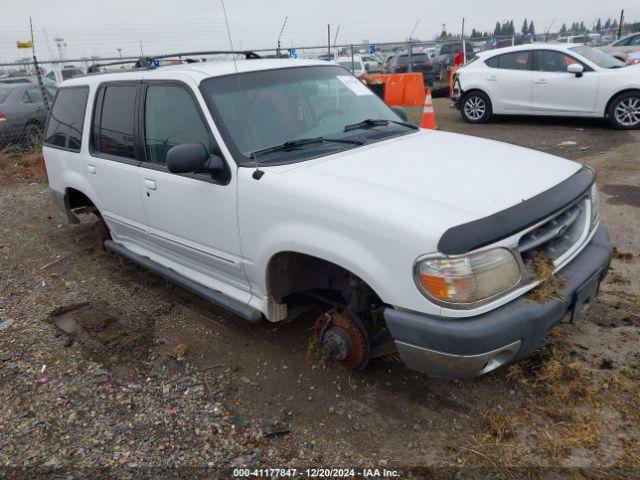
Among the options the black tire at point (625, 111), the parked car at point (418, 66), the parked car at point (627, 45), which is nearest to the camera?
the black tire at point (625, 111)

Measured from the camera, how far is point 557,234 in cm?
274

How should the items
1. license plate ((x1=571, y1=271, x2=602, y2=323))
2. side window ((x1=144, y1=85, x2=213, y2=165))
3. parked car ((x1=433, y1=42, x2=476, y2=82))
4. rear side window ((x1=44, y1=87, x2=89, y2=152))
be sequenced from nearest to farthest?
license plate ((x1=571, y1=271, x2=602, y2=323))
side window ((x1=144, y1=85, x2=213, y2=165))
rear side window ((x1=44, y1=87, x2=89, y2=152))
parked car ((x1=433, y1=42, x2=476, y2=82))

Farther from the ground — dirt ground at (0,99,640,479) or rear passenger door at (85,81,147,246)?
rear passenger door at (85,81,147,246)

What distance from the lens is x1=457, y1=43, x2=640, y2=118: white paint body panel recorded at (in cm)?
938

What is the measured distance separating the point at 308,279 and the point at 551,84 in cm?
871

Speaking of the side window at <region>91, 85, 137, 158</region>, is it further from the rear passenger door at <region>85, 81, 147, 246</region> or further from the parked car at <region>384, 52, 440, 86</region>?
the parked car at <region>384, 52, 440, 86</region>

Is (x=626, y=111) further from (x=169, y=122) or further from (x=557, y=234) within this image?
(x=169, y=122)

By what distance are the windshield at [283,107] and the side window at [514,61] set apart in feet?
25.1

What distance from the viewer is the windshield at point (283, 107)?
329 centimetres

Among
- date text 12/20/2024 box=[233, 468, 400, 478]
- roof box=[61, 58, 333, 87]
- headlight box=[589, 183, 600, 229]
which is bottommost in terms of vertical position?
date text 12/20/2024 box=[233, 468, 400, 478]

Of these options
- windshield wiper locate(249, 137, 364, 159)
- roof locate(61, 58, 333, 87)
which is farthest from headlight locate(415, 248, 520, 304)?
roof locate(61, 58, 333, 87)

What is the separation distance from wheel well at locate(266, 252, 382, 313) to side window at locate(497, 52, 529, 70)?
29.2 feet

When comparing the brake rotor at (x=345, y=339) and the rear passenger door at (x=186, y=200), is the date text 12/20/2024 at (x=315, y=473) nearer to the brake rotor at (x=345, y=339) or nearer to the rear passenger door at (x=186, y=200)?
the brake rotor at (x=345, y=339)

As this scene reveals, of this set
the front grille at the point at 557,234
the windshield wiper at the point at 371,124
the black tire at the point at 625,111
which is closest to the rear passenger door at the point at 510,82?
the black tire at the point at 625,111
